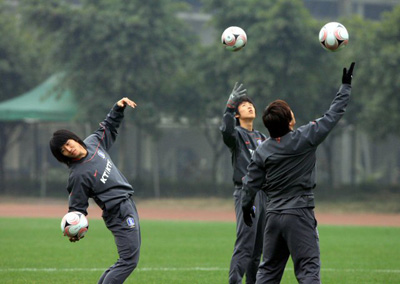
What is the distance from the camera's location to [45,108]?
2781cm

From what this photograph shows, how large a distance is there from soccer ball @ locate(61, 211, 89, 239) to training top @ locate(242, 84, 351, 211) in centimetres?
166

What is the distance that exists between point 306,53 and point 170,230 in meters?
11.9

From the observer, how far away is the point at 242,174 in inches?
312

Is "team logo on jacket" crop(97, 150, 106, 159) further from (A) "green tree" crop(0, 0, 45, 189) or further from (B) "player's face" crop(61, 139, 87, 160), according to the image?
(A) "green tree" crop(0, 0, 45, 189)

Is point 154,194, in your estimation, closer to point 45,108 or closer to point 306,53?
point 45,108

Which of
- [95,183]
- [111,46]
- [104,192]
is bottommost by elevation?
[104,192]

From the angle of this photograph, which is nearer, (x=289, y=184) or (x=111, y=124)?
(x=289, y=184)

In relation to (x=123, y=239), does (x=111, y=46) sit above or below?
above

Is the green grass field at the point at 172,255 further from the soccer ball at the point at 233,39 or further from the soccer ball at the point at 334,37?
the soccer ball at the point at 334,37

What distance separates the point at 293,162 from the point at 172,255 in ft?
22.9

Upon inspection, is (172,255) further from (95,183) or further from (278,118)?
(278,118)

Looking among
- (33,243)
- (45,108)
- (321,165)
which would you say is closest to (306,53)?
(321,165)

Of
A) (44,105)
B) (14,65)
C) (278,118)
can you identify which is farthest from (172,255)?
(14,65)

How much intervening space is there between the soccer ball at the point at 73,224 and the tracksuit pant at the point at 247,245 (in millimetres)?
1882
